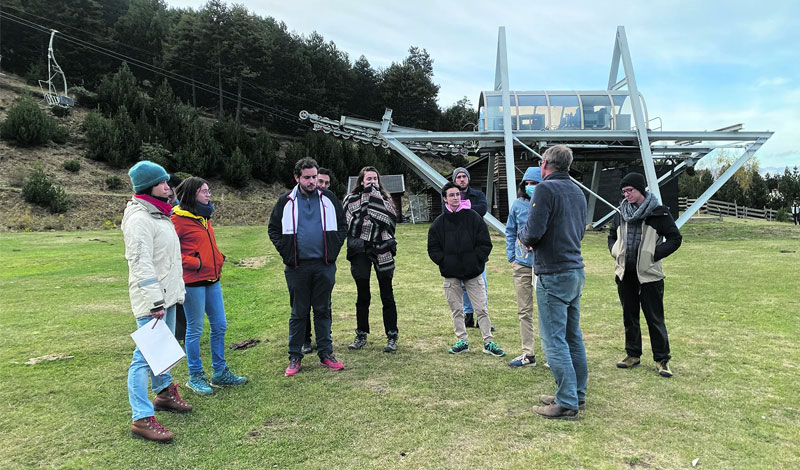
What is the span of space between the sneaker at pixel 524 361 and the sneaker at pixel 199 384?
9.49ft

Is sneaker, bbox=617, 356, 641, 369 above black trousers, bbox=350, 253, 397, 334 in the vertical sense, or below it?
below

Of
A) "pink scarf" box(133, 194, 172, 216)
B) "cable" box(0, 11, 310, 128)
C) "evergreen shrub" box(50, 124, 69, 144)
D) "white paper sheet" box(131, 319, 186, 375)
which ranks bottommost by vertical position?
"white paper sheet" box(131, 319, 186, 375)

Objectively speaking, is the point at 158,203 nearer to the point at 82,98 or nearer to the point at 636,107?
the point at 636,107

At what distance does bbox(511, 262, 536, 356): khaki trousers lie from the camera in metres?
4.80

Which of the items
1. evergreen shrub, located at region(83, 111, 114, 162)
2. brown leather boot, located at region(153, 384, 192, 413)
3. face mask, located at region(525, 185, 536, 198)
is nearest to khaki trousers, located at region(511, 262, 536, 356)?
face mask, located at region(525, 185, 536, 198)

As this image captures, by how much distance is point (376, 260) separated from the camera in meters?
5.27

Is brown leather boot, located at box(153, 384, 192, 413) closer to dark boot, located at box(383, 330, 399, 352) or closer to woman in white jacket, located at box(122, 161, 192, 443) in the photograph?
woman in white jacket, located at box(122, 161, 192, 443)

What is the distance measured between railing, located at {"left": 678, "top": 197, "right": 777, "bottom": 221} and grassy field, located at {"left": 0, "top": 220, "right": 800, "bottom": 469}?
38477mm

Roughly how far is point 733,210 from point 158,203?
49.0 meters

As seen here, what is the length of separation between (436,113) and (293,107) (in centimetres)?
1634

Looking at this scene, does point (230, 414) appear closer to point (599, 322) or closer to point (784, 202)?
point (599, 322)

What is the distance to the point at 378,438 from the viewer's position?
10.6ft

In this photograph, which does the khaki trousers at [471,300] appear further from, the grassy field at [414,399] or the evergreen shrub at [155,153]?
the evergreen shrub at [155,153]

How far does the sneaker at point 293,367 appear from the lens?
449cm
